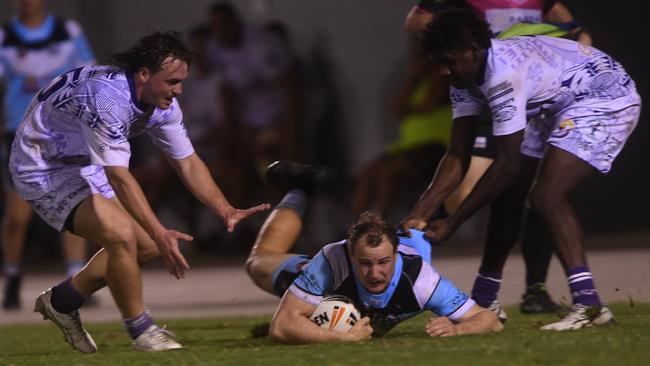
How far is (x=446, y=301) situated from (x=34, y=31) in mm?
5299

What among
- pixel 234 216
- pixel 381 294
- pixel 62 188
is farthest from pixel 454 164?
pixel 62 188

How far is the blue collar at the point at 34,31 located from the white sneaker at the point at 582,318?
17.6ft

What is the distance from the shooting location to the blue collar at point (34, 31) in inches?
420

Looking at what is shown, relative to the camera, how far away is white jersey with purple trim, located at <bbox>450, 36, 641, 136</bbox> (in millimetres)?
6836

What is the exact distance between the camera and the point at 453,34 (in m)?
6.78

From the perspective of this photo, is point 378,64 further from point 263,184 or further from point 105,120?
point 105,120

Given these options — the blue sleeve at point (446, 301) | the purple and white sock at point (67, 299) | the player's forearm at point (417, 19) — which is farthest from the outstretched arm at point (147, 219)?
the player's forearm at point (417, 19)

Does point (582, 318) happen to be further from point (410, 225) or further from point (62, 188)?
point (62, 188)

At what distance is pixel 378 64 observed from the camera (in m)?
14.6

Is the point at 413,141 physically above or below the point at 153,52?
below

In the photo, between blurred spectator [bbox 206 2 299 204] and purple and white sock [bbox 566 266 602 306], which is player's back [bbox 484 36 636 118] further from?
blurred spectator [bbox 206 2 299 204]

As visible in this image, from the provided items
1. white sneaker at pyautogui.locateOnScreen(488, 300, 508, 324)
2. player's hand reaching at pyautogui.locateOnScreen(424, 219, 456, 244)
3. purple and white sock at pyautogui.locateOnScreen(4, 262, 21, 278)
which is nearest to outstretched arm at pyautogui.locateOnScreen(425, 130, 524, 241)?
player's hand reaching at pyautogui.locateOnScreen(424, 219, 456, 244)

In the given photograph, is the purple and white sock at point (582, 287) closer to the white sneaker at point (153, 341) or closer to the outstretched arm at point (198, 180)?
the outstretched arm at point (198, 180)

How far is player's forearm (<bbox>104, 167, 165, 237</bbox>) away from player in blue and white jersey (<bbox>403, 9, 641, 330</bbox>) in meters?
1.39
